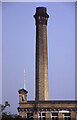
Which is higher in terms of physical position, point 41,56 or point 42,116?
point 41,56

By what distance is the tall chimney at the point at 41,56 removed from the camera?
1877 cm

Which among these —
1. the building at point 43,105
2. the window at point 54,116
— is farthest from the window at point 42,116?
the window at point 54,116

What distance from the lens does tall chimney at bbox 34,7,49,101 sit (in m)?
18.8

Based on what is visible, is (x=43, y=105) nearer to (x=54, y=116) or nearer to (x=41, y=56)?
(x=54, y=116)

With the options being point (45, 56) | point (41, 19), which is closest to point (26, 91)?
point (45, 56)

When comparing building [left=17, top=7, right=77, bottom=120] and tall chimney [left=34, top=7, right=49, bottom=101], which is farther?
tall chimney [left=34, top=7, right=49, bottom=101]

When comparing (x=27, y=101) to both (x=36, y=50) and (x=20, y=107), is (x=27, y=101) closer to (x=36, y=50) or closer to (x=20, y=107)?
(x=20, y=107)

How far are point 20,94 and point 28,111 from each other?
3.38ft

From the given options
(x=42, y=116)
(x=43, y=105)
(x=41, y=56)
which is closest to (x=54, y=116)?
(x=42, y=116)

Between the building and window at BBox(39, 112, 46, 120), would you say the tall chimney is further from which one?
window at BBox(39, 112, 46, 120)

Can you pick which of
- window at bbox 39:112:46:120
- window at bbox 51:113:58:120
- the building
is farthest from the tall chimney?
window at bbox 51:113:58:120

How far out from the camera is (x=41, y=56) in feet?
63.1

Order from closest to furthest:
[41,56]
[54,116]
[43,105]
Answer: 1. [54,116]
2. [43,105]
3. [41,56]

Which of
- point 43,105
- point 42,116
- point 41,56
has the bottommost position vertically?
point 42,116
